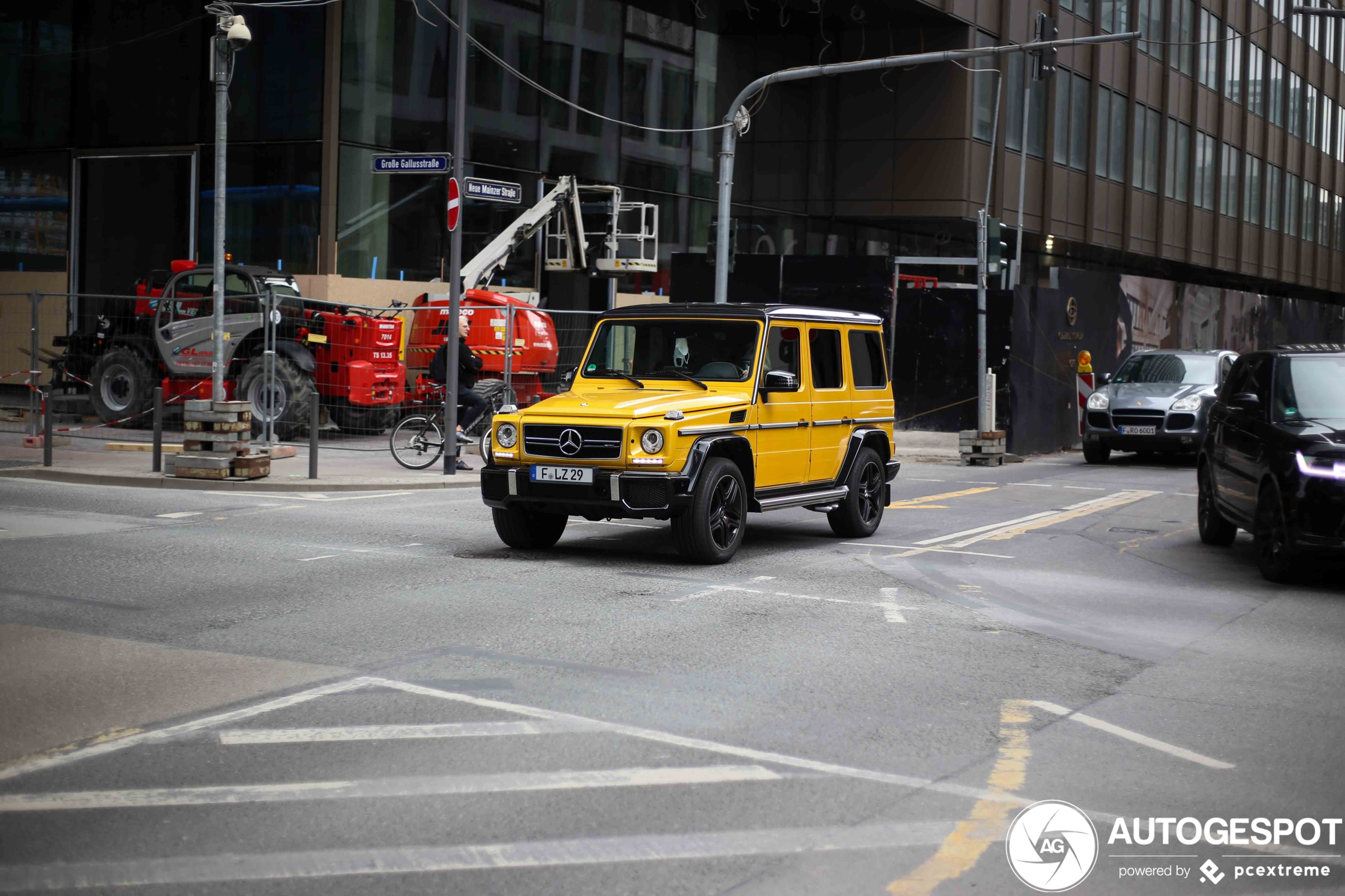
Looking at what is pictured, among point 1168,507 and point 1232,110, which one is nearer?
point 1168,507

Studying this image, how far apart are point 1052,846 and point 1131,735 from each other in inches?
63.6

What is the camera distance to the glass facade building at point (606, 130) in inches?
1104

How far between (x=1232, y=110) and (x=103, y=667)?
56.3 meters

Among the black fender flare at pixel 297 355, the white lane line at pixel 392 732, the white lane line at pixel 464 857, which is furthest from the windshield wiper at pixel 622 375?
the black fender flare at pixel 297 355

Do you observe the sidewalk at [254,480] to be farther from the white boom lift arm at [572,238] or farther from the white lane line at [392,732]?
the white lane line at [392,732]

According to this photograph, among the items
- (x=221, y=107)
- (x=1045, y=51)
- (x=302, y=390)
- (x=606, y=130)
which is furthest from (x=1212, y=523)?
(x=606, y=130)

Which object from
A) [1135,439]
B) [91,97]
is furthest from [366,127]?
[1135,439]

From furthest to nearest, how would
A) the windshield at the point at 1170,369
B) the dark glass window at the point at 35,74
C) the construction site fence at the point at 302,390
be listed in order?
the dark glass window at the point at 35,74 → the windshield at the point at 1170,369 → the construction site fence at the point at 302,390

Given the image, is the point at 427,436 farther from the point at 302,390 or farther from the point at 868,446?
the point at 868,446

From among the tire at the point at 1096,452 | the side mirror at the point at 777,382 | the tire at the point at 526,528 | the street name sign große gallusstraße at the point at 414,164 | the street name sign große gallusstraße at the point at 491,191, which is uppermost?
the street name sign große gallusstraße at the point at 414,164

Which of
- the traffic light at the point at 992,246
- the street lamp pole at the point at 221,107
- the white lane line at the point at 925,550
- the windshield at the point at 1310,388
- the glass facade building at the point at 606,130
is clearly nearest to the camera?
the windshield at the point at 1310,388

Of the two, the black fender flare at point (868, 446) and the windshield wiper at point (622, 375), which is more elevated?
the windshield wiper at point (622, 375)

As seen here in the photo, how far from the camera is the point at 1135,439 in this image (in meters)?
23.5

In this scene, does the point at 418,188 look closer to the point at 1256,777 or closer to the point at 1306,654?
the point at 1306,654
